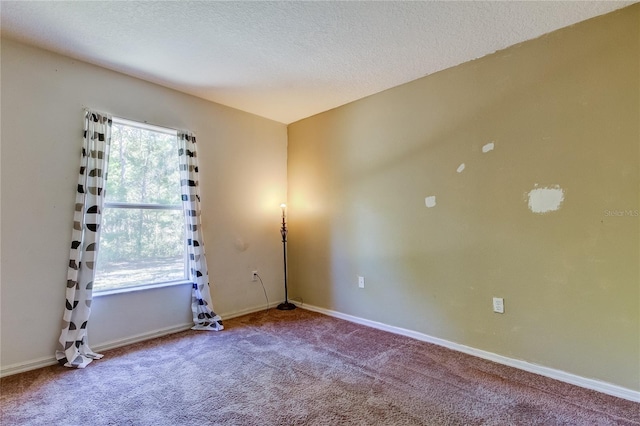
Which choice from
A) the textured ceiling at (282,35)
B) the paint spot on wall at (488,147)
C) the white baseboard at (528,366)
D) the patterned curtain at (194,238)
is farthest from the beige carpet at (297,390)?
the textured ceiling at (282,35)

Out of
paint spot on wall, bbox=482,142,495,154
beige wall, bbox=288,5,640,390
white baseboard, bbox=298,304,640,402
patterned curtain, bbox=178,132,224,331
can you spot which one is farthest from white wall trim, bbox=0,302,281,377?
paint spot on wall, bbox=482,142,495,154

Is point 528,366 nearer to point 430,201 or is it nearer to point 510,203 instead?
point 510,203

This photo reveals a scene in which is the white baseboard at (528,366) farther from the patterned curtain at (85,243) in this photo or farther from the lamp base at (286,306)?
the patterned curtain at (85,243)

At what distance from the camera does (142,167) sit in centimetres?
315

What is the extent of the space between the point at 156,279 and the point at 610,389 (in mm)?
3710

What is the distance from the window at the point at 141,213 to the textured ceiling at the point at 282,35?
0.62 meters

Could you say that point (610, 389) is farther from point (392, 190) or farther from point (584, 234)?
point (392, 190)

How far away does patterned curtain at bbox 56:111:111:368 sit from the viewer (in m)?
2.55

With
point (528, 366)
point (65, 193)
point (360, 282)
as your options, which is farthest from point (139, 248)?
point (528, 366)

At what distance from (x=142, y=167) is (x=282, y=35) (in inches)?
73.5

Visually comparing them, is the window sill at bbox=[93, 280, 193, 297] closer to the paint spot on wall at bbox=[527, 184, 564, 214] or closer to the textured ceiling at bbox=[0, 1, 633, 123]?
the textured ceiling at bbox=[0, 1, 633, 123]

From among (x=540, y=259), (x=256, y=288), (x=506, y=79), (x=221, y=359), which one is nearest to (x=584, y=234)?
(x=540, y=259)

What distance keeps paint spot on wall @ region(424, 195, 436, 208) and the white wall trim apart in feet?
7.83

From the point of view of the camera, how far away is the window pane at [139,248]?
289 cm
